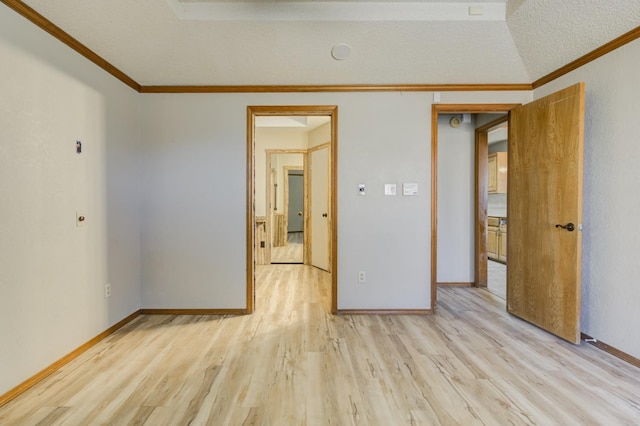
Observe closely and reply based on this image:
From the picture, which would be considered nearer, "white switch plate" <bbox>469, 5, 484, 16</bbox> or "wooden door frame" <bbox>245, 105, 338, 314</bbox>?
"white switch plate" <bbox>469, 5, 484, 16</bbox>

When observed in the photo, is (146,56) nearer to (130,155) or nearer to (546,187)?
(130,155)

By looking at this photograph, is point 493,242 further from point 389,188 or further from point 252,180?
point 252,180

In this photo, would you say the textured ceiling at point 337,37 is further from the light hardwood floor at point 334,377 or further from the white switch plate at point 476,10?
the light hardwood floor at point 334,377

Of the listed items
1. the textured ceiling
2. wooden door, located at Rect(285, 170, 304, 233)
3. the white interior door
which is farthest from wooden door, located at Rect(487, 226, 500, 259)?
wooden door, located at Rect(285, 170, 304, 233)

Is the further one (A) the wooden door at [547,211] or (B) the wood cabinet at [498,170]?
(B) the wood cabinet at [498,170]

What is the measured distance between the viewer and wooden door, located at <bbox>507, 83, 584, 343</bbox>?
2457 mm

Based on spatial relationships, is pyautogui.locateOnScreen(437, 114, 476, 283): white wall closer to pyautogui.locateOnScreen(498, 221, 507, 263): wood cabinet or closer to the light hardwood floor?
the light hardwood floor

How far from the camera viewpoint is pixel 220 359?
227cm

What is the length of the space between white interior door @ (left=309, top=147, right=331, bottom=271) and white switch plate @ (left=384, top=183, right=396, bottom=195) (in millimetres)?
1941

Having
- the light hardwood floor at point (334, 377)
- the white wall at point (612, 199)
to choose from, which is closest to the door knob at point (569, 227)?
the white wall at point (612, 199)

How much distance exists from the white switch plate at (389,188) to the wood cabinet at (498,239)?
3855mm

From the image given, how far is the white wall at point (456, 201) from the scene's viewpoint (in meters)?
4.25

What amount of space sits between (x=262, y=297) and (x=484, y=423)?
2671 millimetres

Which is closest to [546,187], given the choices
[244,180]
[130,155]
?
[244,180]
